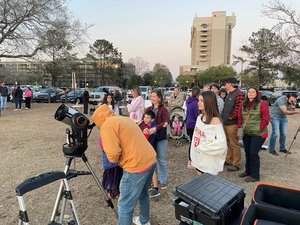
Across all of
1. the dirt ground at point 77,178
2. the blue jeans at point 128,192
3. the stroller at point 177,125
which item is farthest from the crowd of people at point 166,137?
the stroller at point 177,125

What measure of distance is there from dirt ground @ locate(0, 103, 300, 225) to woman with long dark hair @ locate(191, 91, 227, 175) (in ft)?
2.99

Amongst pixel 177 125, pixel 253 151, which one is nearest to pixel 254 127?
pixel 253 151

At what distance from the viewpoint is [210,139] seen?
2977 mm

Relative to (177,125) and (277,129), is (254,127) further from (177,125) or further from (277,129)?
(177,125)

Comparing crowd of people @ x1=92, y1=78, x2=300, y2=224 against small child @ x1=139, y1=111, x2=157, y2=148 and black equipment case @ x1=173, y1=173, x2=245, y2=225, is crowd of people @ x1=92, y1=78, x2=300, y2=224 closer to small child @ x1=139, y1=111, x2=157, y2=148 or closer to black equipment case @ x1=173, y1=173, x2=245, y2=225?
small child @ x1=139, y1=111, x2=157, y2=148

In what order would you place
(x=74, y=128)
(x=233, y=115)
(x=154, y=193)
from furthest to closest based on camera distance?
(x=233, y=115)
(x=154, y=193)
(x=74, y=128)

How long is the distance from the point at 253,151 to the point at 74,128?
3.22 m

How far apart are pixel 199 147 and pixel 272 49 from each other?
2115 centimetres

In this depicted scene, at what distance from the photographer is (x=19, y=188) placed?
5.75 ft

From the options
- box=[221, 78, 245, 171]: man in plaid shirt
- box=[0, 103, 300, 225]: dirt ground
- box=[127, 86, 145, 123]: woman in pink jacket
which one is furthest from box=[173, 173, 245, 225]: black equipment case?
box=[127, 86, 145, 123]: woman in pink jacket

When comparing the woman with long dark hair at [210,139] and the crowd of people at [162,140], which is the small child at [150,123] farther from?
the woman with long dark hair at [210,139]

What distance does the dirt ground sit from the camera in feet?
11.3

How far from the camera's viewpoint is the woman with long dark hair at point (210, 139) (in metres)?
2.95

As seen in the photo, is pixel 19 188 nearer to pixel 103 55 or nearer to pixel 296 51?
pixel 296 51
